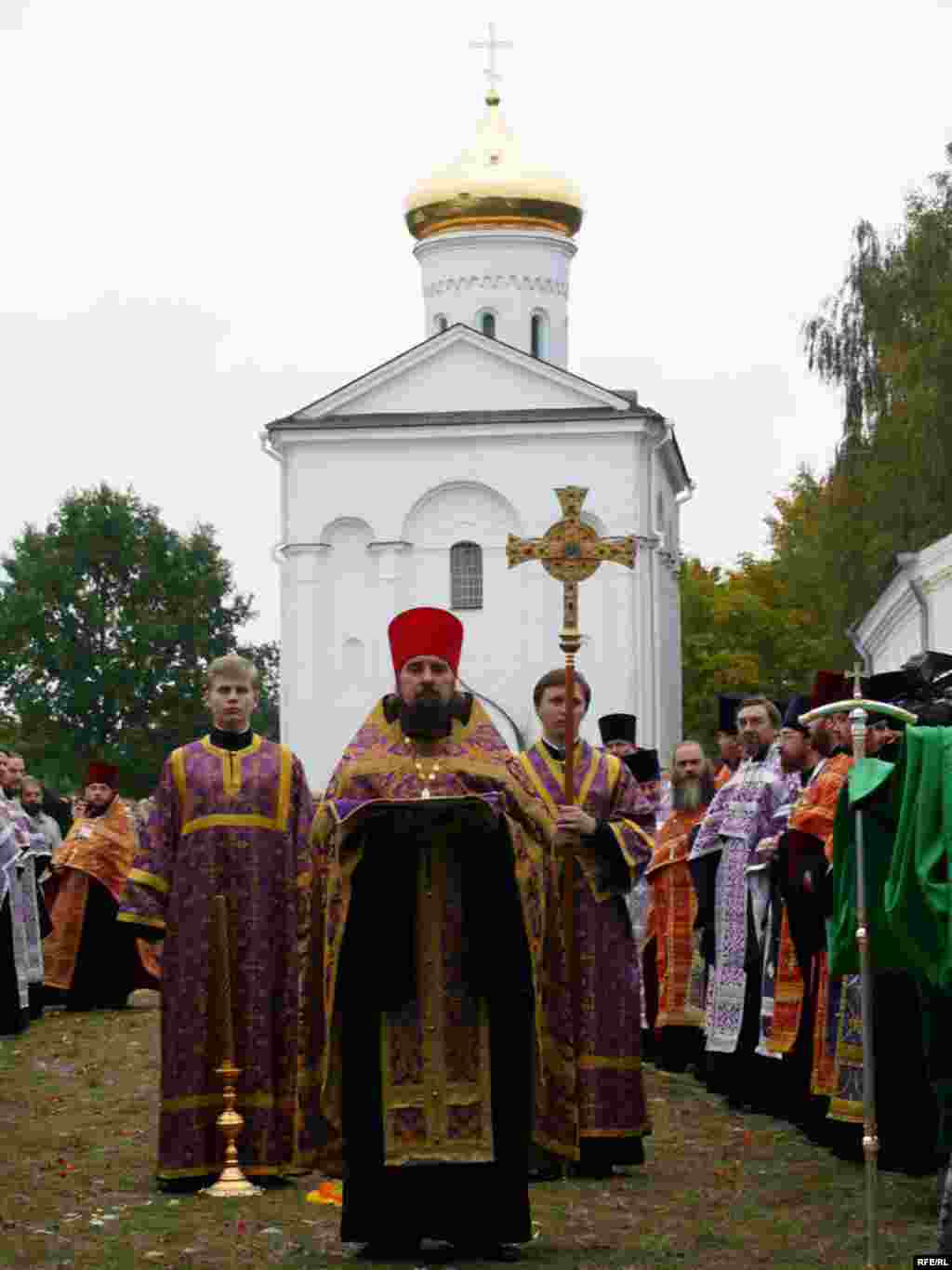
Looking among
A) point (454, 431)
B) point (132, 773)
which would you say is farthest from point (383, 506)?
point (132, 773)

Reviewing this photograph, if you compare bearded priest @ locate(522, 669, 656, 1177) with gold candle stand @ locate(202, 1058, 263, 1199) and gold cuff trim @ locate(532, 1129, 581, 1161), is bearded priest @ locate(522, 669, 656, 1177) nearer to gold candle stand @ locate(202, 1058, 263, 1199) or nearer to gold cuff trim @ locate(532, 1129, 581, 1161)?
gold candle stand @ locate(202, 1058, 263, 1199)

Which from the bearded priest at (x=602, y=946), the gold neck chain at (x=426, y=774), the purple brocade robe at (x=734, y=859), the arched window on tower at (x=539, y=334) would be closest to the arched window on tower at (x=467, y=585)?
the arched window on tower at (x=539, y=334)

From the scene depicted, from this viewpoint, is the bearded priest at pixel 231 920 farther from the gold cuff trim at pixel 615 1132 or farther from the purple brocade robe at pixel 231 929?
the gold cuff trim at pixel 615 1132

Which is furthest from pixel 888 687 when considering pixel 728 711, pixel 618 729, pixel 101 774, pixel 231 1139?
pixel 101 774

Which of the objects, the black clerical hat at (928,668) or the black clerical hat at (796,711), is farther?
the black clerical hat at (796,711)

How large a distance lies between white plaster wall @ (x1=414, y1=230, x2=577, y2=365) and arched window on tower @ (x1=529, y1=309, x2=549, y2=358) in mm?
129

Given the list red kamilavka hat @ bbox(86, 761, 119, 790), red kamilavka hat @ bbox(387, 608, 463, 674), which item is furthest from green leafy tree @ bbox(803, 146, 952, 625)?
red kamilavka hat @ bbox(387, 608, 463, 674)

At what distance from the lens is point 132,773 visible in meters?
63.2

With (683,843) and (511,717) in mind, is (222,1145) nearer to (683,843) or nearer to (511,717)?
(683,843)

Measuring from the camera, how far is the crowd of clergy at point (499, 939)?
822 centimetres

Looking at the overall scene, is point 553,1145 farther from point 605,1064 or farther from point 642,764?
point 642,764

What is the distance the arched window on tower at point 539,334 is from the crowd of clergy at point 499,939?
3823 cm

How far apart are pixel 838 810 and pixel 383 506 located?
40.4 metres

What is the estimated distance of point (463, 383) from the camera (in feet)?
161
